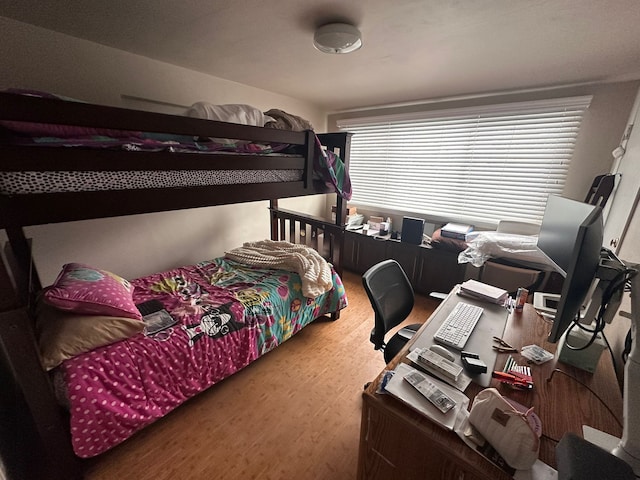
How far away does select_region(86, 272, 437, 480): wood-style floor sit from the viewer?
1.28m

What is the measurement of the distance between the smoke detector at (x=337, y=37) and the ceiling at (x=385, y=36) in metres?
0.04

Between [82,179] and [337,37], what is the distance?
4.62ft

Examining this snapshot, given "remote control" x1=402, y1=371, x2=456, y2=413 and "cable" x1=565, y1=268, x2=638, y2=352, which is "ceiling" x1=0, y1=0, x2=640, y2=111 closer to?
"cable" x1=565, y1=268, x2=638, y2=352

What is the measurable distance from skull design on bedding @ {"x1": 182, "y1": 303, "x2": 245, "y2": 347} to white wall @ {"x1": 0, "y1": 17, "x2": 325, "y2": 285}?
1103mm

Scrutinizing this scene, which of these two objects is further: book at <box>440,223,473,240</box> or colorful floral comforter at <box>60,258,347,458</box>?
book at <box>440,223,473,240</box>

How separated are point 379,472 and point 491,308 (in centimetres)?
105

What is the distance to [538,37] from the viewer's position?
56.9 inches

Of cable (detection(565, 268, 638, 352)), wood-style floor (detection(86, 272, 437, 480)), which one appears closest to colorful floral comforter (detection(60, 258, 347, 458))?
wood-style floor (detection(86, 272, 437, 480))

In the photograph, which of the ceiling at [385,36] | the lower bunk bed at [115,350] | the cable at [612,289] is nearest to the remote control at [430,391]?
the cable at [612,289]

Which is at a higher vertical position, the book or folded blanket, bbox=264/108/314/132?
folded blanket, bbox=264/108/314/132

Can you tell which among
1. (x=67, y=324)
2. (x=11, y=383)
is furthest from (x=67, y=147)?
(x=11, y=383)

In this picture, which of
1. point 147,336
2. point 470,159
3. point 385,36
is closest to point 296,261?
point 147,336

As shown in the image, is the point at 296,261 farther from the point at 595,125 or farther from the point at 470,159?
the point at 595,125

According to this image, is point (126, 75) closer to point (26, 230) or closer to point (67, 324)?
point (26, 230)
